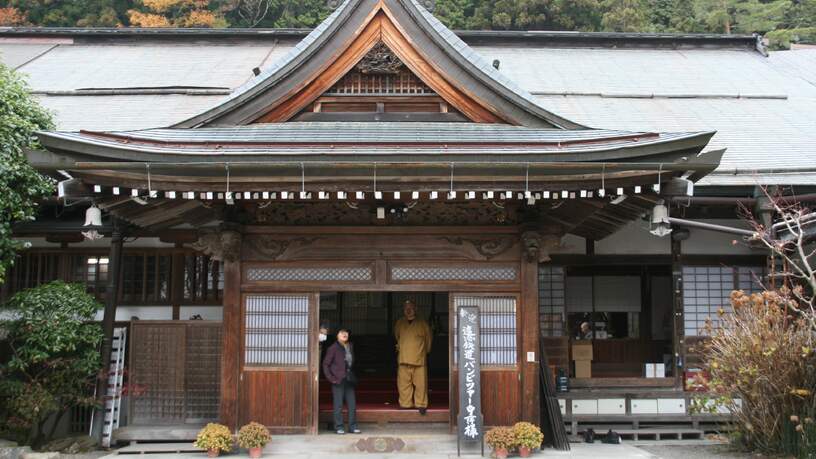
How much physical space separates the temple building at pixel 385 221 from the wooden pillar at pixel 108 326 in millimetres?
49

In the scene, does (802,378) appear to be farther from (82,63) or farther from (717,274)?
(82,63)

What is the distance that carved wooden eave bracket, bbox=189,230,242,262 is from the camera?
35.8 feet

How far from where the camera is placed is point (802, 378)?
10102 millimetres

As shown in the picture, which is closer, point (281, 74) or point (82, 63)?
point (281, 74)

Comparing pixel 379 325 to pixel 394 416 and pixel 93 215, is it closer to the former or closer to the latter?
pixel 394 416

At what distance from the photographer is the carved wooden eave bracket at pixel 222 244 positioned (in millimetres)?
10914

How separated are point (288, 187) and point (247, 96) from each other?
2.18 metres

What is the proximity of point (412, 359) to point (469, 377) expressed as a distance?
2176mm

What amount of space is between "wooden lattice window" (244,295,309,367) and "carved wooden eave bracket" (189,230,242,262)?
2.43ft

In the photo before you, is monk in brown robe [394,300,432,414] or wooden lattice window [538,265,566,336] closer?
monk in brown robe [394,300,432,414]

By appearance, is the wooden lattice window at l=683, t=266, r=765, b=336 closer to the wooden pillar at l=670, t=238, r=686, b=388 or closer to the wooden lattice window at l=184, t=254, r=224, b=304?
the wooden pillar at l=670, t=238, r=686, b=388

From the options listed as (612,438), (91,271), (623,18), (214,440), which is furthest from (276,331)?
(623,18)

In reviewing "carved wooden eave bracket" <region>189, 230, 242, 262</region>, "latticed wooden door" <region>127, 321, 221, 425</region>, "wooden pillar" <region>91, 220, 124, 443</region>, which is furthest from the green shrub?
"wooden pillar" <region>91, 220, 124, 443</region>

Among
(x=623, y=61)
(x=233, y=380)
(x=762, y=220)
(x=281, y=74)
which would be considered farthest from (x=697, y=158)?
(x=623, y=61)
